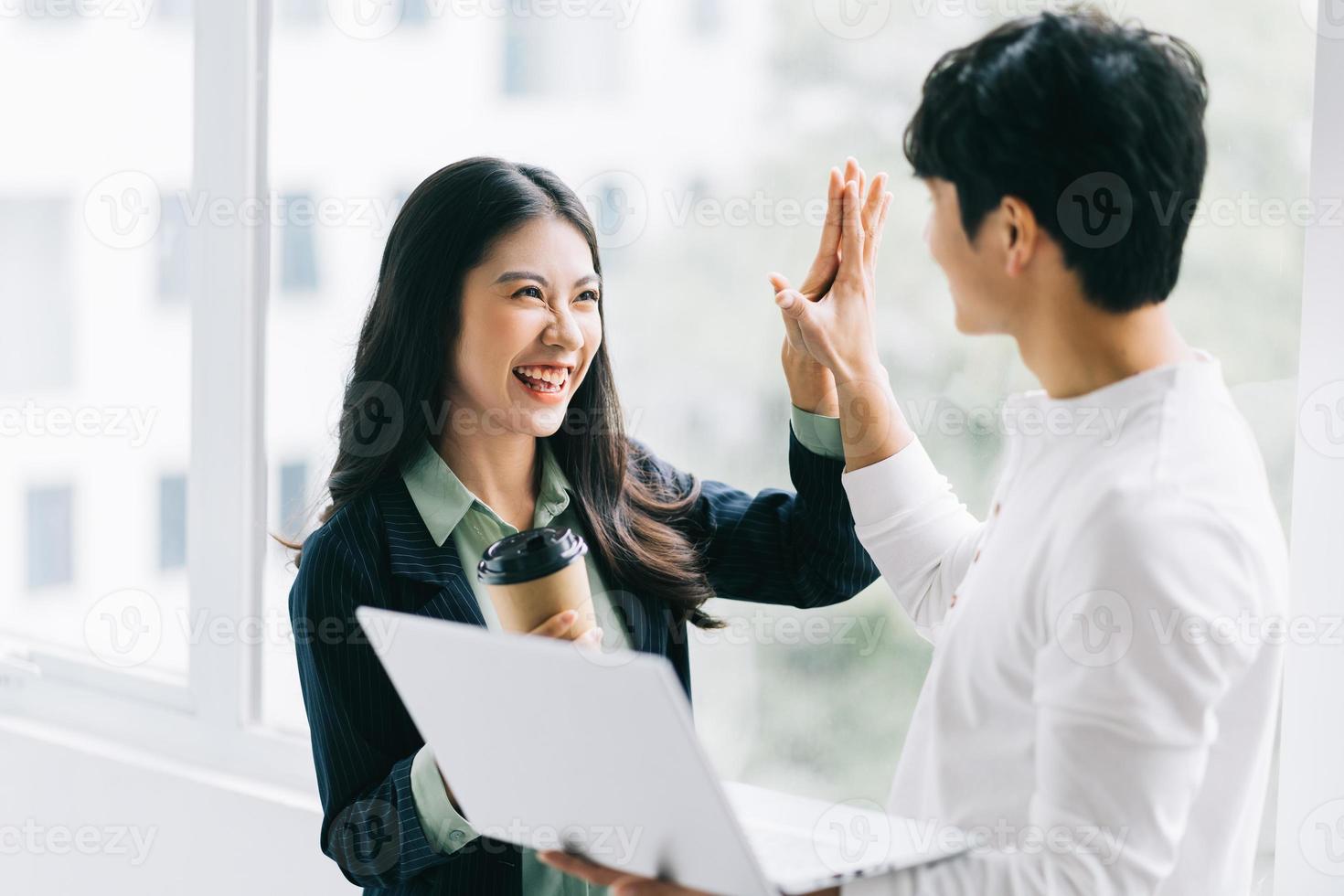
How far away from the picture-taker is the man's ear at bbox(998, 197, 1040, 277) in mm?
941

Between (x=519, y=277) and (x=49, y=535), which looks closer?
(x=519, y=277)

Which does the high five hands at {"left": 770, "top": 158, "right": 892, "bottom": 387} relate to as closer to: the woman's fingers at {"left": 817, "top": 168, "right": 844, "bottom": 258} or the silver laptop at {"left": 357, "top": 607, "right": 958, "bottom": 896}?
the woman's fingers at {"left": 817, "top": 168, "right": 844, "bottom": 258}

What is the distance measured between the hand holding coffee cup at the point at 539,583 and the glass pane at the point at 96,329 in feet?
4.77

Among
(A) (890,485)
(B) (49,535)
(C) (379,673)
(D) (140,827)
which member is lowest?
(D) (140,827)

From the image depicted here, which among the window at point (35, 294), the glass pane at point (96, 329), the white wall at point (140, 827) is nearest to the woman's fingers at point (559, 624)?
the white wall at point (140, 827)

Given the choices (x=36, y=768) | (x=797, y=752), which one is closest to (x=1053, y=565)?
(x=797, y=752)

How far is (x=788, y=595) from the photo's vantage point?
59.6 inches

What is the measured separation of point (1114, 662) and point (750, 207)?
1010 millimetres

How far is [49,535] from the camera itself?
99.7 inches

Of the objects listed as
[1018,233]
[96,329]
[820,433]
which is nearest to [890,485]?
[820,433]

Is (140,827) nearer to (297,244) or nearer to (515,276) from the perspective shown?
(297,244)

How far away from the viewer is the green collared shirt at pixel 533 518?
4.41ft

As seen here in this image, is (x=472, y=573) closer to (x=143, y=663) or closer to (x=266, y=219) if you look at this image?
(x=266, y=219)

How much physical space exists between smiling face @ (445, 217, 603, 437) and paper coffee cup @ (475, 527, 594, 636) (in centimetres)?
31
